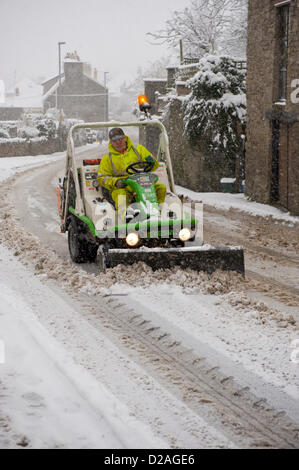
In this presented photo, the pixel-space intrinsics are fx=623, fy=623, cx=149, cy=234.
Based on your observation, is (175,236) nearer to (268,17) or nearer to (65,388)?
(65,388)

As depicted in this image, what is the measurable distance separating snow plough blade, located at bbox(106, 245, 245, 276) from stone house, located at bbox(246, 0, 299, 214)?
732cm

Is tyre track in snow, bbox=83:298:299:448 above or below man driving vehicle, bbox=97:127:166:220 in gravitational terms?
below

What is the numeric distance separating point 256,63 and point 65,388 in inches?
526

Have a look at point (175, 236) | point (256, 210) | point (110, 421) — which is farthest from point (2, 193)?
point (110, 421)

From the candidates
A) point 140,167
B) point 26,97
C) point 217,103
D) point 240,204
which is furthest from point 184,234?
point 26,97

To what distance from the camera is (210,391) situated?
15.0 ft

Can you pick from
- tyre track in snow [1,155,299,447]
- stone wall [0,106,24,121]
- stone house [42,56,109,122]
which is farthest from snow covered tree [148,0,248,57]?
stone wall [0,106,24,121]

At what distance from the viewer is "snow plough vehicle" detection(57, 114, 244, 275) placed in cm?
735

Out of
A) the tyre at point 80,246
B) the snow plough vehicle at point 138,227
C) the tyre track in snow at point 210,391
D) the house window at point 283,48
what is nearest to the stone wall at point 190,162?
the house window at point 283,48

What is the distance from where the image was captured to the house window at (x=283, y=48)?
49.0 feet

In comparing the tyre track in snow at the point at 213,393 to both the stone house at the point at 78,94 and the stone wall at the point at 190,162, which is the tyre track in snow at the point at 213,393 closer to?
the stone wall at the point at 190,162

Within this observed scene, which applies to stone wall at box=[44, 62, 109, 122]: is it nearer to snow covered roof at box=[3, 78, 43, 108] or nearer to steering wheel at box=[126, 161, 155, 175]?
snow covered roof at box=[3, 78, 43, 108]

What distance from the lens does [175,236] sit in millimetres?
7602

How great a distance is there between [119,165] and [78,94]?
7444cm
